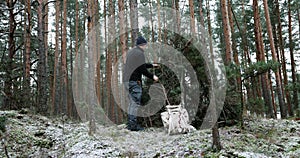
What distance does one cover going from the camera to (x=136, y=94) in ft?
18.9

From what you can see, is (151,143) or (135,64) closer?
(151,143)

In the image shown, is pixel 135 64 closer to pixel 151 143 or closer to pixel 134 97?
pixel 134 97

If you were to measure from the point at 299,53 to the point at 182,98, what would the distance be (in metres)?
16.7

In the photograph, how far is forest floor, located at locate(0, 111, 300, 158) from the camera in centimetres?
375

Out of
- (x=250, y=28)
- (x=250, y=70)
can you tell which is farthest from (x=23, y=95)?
(x=250, y=28)

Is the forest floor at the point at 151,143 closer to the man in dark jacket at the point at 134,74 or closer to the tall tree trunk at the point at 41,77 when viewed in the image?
the man in dark jacket at the point at 134,74

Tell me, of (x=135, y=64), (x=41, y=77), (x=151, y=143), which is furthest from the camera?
(x=41, y=77)

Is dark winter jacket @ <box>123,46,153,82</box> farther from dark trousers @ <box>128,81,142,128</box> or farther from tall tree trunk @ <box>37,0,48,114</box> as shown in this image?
tall tree trunk @ <box>37,0,48,114</box>

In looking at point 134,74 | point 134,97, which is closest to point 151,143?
point 134,97

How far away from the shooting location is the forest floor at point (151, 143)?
3750mm

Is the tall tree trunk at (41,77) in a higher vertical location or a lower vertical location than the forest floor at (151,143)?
higher

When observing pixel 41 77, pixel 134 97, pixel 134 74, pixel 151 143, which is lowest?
pixel 151 143

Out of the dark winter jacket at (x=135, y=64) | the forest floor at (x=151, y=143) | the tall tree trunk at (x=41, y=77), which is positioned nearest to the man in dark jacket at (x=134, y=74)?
the dark winter jacket at (x=135, y=64)

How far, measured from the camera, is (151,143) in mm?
4836
